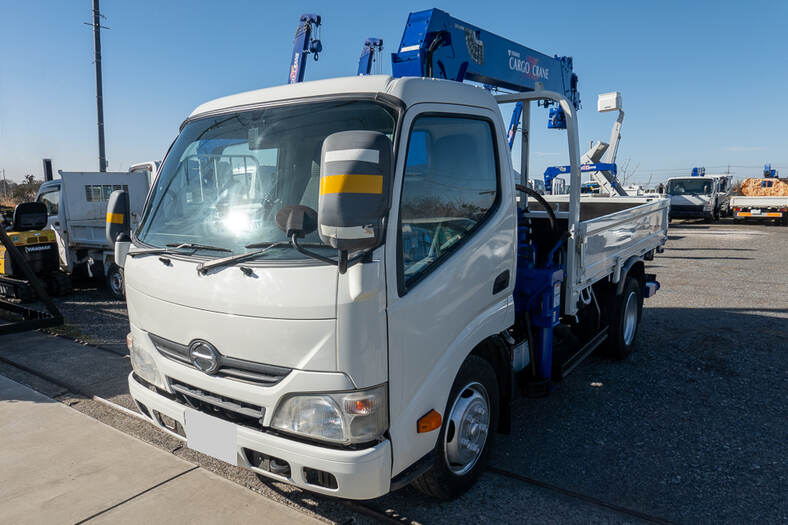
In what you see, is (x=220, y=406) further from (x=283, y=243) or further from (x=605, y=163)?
(x=605, y=163)

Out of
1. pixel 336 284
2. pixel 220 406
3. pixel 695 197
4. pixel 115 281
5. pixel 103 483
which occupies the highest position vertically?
pixel 695 197

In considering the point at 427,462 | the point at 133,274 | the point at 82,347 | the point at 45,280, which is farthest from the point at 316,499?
the point at 45,280

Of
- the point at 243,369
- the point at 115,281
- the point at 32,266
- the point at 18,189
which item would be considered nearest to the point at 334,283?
the point at 243,369

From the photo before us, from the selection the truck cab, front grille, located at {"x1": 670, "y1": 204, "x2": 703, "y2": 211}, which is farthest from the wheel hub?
front grille, located at {"x1": 670, "y1": 204, "x2": 703, "y2": 211}

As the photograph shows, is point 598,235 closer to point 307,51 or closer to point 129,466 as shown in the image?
point 129,466

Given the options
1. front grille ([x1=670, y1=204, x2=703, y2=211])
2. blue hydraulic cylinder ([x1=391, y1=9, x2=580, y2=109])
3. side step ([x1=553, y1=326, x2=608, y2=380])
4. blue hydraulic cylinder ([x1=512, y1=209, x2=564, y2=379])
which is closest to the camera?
blue hydraulic cylinder ([x1=512, y1=209, x2=564, y2=379])

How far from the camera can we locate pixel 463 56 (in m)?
4.45

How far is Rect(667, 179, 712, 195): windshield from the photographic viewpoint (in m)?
23.3

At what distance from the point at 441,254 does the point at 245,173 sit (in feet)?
3.75

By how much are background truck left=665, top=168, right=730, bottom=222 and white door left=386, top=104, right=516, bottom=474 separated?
2265cm

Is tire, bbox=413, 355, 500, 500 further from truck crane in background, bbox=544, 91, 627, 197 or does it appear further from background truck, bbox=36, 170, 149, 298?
background truck, bbox=36, 170, 149, 298

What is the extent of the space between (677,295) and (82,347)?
873 centimetres

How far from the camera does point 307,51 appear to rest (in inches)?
290

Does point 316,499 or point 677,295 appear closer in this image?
point 316,499
